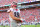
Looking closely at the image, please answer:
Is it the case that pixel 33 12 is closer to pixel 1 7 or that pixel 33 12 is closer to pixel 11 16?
pixel 1 7

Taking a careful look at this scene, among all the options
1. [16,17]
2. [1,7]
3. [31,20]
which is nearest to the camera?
[16,17]

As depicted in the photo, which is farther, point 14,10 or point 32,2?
point 32,2

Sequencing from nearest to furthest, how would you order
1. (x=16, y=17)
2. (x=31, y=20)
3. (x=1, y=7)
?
(x=16, y=17) < (x=31, y=20) < (x=1, y=7)

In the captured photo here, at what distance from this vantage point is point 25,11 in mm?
6902

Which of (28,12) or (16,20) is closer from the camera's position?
(16,20)

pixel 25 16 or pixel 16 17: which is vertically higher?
pixel 16 17

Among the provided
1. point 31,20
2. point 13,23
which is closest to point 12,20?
point 13,23

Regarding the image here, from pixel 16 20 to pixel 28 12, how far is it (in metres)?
4.32

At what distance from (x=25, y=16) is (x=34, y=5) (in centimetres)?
82

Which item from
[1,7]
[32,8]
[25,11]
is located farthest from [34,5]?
[1,7]

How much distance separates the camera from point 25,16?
273 inches

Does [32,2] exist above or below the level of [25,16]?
above

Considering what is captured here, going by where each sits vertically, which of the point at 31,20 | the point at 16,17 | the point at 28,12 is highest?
the point at 16,17

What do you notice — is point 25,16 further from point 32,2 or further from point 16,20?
point 16,20
